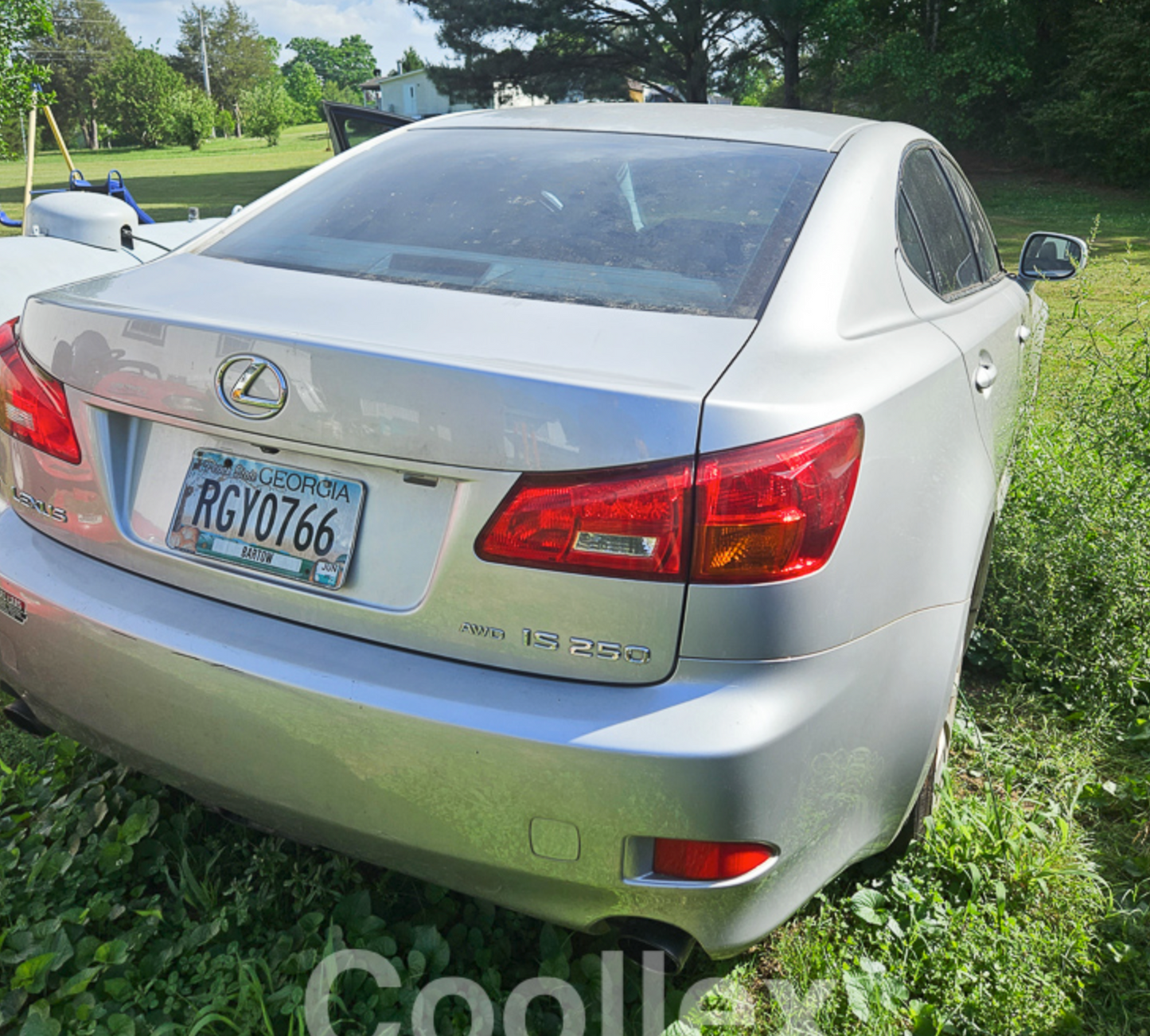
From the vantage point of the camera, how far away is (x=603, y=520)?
1405mm

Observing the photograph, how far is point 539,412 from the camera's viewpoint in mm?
1409

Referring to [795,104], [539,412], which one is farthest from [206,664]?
[795,104]

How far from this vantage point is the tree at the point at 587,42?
88.7ft

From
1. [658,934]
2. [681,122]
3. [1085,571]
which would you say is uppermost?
[681,122]

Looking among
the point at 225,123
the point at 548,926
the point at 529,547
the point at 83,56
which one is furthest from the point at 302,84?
the point at 529,547

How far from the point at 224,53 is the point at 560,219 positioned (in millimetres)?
109721

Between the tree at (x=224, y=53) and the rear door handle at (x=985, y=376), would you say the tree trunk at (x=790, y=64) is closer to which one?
the rear door handle at (x=985, y=376)

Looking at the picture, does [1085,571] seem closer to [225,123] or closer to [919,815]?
[919,815]

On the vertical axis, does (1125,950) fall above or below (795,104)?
below

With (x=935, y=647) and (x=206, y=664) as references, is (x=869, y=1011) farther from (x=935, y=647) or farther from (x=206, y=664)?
(x=206, y=664)

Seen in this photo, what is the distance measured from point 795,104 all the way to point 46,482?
30.8 meters

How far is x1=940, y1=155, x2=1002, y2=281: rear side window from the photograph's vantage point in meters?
3.07

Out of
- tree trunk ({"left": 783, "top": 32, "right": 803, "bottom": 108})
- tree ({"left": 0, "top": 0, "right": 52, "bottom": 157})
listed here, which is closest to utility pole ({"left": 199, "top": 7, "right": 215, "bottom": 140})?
tree trunk ({"left": 783, "top": 32, "right": 803, "bottom": 108})

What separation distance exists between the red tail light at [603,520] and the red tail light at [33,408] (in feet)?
2.82
